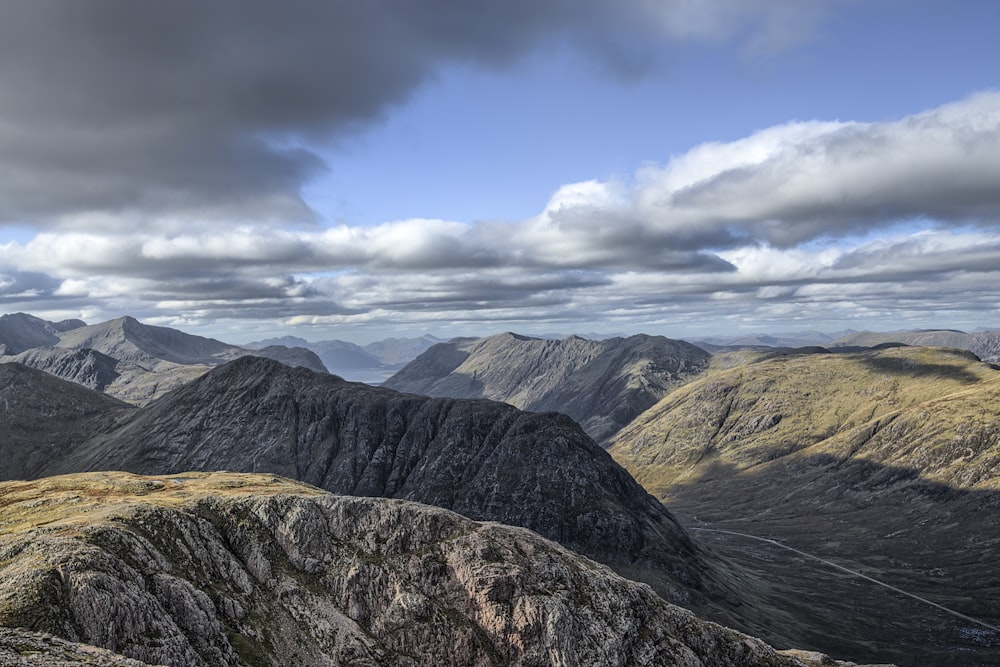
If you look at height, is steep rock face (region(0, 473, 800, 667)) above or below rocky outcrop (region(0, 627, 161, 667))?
below

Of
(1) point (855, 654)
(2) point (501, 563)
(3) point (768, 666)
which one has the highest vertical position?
(2) point (501, 563)

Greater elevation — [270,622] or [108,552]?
[108,552]

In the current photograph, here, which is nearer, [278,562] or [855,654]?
[278,562]

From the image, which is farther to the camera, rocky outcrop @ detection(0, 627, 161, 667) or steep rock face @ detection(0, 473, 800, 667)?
steep rock face @ detection(0, 473, 800, 667)

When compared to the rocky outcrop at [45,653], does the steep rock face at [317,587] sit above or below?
below

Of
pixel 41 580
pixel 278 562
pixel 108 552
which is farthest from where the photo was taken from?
pixel 278 562

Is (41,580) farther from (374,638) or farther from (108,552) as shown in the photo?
(374,638)

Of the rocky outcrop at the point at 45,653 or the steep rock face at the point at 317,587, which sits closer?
the rocky outcrop at the point at 45,653

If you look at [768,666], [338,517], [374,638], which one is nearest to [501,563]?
[374,638]

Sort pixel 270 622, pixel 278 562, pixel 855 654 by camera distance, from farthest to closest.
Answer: pixel 855 654 → pixel 278 562 → pixel 270 622
